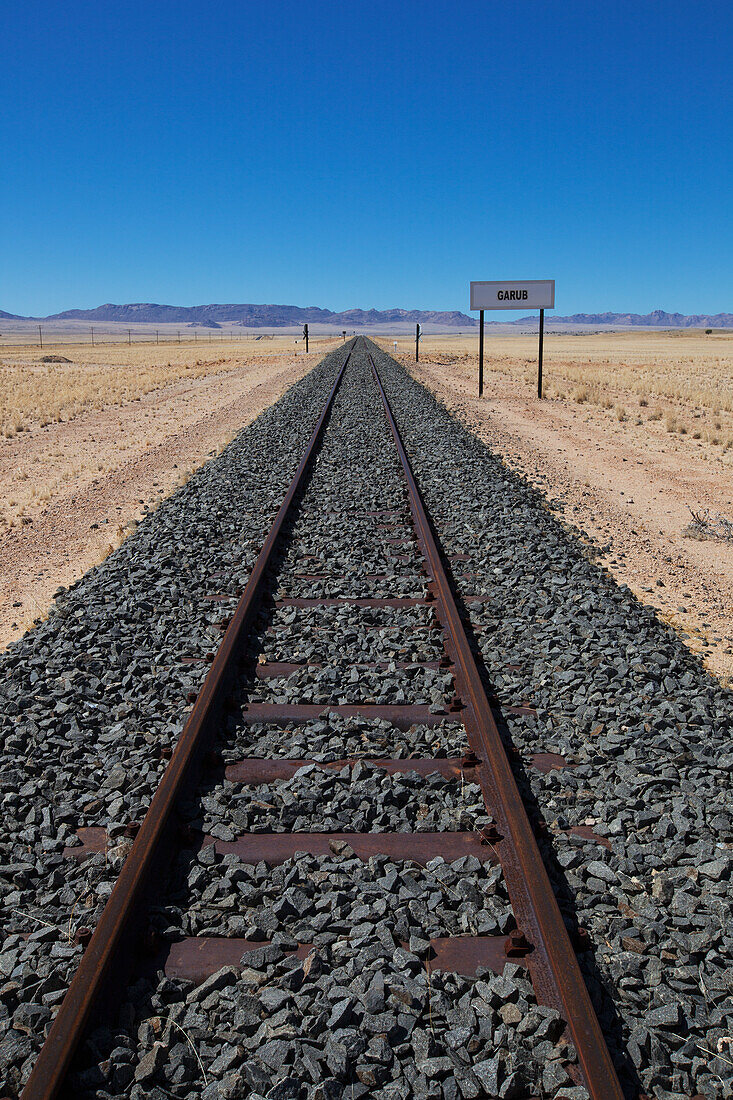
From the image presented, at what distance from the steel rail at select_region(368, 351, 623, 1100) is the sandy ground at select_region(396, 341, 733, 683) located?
1859mm

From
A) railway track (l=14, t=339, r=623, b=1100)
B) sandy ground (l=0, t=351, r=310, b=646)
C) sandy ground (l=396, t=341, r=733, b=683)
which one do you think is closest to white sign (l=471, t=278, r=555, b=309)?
sandy ground (l=396, t=341, r=733, b=683)

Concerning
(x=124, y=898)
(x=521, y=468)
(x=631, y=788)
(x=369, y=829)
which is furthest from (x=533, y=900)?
(x=521, y=468)

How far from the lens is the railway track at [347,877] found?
2.34 metres

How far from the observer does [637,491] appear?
38.7 ft

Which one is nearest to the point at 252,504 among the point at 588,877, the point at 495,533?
the point at 495,533

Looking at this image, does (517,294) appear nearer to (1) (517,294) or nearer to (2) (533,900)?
(1) (517,294)

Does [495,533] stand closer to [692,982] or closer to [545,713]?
[545,713]

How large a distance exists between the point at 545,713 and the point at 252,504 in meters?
5.58

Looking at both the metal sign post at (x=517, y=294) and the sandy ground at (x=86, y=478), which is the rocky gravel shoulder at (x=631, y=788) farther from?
the metal sign post at (x=517, y=294)

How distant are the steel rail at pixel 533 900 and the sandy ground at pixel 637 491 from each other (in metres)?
1.86

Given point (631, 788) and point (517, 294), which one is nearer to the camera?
point (631, 788)

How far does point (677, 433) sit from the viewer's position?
715 inches

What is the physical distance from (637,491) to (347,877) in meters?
9.87

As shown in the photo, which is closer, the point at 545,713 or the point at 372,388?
the point at 545,713
